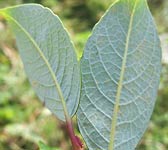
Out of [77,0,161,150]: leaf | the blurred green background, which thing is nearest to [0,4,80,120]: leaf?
[77,0,161,150]: leaf

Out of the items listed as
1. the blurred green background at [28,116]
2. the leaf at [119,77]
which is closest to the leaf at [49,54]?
the leaf at [119,77]

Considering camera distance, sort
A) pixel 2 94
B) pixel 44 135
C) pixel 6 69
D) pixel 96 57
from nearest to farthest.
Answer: pixel 96 57 < pixel 44 135 < pixel 2 94 < pixel 6 69

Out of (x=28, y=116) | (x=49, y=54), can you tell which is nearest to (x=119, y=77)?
(x=49, y=54)

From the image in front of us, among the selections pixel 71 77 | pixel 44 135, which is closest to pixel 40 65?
pixel 71 77

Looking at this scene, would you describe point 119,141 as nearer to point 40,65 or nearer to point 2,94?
point 40,65

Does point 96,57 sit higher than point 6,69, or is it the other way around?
point 96,57

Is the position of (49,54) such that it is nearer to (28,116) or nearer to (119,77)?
(119,77)
